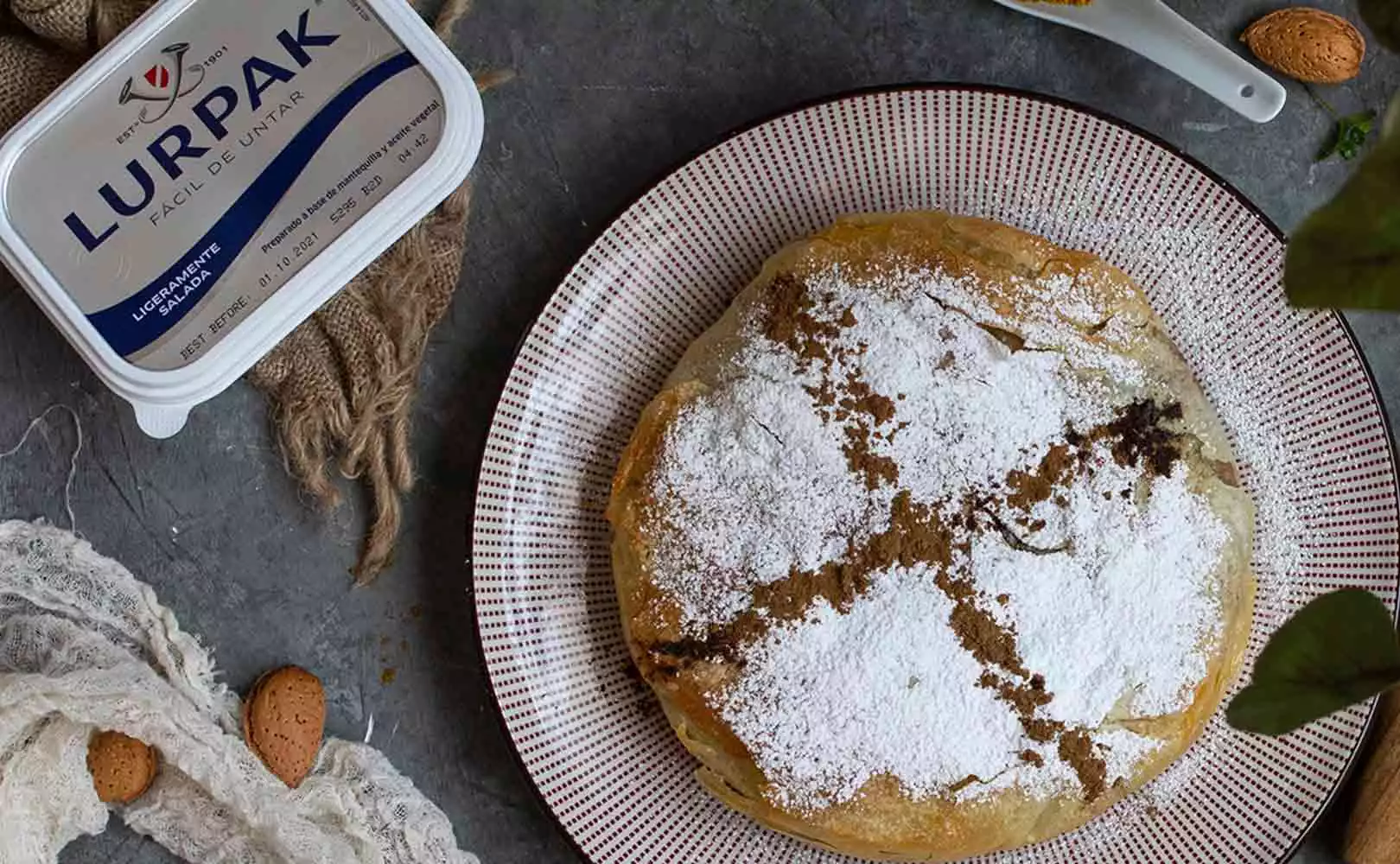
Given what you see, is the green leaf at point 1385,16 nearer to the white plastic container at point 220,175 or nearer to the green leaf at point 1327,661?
the green leaf at point 1327,661

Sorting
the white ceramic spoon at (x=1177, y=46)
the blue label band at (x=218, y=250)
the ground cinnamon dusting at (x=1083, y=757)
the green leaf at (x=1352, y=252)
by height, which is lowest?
the ground cinnamon dusting at (x=1083, y=757)

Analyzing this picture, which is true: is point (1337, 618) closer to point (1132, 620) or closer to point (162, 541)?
point (1132, 620)

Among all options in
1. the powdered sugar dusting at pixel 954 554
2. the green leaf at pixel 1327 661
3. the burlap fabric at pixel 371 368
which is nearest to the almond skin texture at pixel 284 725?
the burlap fabric at pixel 371 368

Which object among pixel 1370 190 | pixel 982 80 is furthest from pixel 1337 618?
pixel 982 80

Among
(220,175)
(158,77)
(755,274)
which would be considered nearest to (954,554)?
(755,274)

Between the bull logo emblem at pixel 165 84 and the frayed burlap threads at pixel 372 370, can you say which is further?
the frayed burlap threads at pixel 372 370

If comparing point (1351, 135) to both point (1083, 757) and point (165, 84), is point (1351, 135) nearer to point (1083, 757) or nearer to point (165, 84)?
point (1083, 757)
